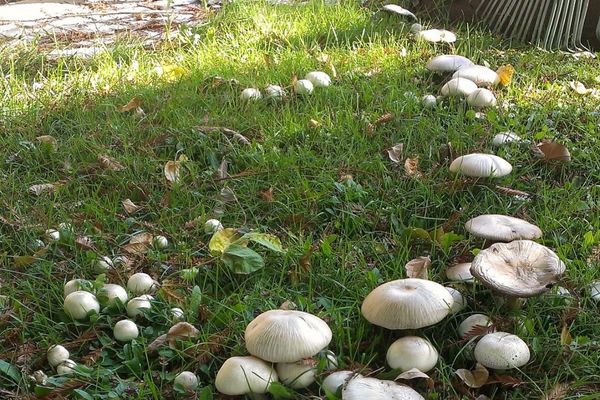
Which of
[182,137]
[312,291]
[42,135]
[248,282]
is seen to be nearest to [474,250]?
[312,291]

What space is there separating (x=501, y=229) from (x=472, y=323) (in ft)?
1.47

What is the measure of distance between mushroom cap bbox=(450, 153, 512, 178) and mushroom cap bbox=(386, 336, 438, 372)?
1066 mm

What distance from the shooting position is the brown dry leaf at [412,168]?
3094 mm

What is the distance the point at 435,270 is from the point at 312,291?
47 centimetres

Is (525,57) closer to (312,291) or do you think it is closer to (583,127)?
(583,127)

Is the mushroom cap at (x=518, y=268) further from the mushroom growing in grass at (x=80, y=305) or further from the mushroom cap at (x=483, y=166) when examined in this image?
the mushroom growing in grass at (x=80, y=305)

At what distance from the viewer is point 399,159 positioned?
3.25 m

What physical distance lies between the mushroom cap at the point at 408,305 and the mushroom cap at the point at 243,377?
38 centimetres

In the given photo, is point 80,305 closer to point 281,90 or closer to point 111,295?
point 111,295

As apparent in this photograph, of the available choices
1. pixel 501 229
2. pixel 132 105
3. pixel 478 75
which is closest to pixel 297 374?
pixel 501 229

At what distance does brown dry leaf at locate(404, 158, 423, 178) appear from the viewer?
10.2ft

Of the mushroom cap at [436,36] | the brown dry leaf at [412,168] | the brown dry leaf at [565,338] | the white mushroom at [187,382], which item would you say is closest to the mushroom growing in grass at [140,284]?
the white mushroom at [187,382]

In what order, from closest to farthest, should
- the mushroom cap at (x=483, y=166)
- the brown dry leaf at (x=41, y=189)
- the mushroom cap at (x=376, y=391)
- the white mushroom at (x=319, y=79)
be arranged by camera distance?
the mushroom cap at (x=376, y=391), the mushroom cap at (x=483, y=166), the brown dry leaf at (x=41, y=189), the white mushroom at (x=319, y=79)

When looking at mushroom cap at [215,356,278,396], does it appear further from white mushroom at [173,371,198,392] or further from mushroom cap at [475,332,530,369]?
mushroom cap at [475,332,530,369]
